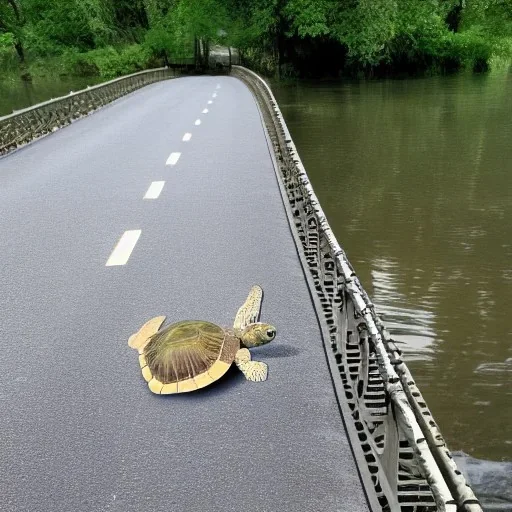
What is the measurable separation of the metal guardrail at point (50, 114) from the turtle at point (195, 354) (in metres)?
12.5

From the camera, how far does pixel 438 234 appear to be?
13.0 m

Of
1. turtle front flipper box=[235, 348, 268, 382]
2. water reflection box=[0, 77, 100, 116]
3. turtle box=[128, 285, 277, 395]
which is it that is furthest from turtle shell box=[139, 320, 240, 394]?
water reflection box=[0, 77, 100, 116]

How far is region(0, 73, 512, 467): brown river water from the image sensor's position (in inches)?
283

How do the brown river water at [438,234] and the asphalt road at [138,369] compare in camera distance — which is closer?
the asphalt road at [138,369]

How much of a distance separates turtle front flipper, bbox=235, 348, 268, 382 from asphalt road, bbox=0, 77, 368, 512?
8 cm


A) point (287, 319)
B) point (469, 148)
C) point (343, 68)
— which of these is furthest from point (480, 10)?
point (287, 319)

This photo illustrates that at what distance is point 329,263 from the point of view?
7008 millimetres

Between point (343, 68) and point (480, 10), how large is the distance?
46.5 feet

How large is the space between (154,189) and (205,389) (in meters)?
7.17

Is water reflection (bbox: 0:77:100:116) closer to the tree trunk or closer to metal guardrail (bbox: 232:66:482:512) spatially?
the tree trunk

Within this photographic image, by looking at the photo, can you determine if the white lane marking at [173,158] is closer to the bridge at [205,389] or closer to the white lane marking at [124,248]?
the bridge at [205,389]

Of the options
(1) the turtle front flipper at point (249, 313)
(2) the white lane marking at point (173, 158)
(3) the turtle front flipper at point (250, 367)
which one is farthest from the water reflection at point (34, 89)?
(3) the turtle front flipper at point (250, 367)

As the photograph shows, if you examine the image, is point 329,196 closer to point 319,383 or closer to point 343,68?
point 319,383

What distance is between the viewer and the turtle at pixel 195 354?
4.46m
